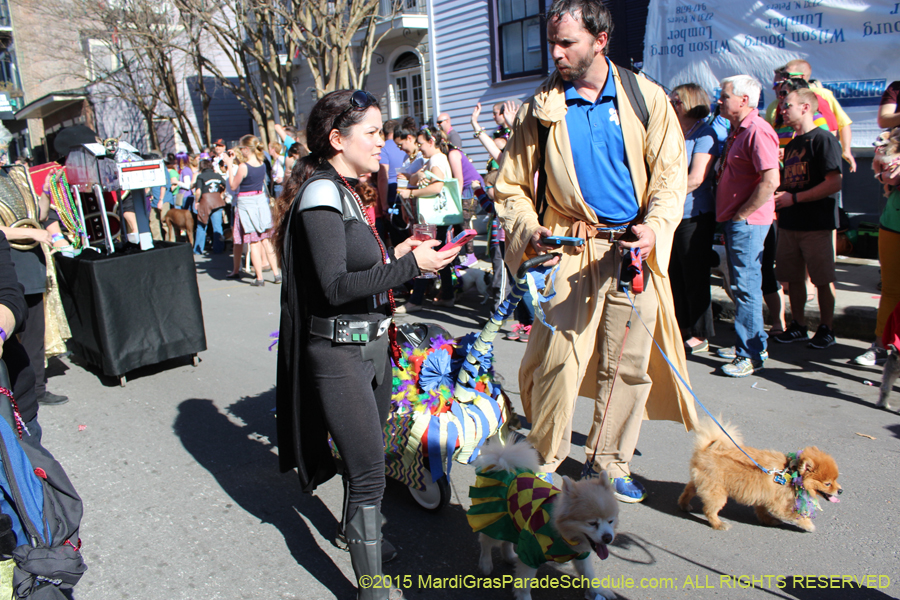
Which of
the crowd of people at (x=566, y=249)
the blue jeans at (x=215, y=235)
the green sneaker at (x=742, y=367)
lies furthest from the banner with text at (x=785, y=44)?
the blue jeans at (x=215, y=235)

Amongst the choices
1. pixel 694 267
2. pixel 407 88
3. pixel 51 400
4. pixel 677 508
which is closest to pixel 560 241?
pixel 677 508

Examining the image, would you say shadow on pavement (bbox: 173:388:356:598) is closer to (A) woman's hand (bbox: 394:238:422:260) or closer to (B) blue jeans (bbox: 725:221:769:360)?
(A) woman's hand (bbox: 394:238:422:260)

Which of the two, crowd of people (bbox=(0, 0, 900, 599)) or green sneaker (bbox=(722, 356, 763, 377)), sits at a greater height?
crowd of people (bbox=(0, 0, 900, 599))

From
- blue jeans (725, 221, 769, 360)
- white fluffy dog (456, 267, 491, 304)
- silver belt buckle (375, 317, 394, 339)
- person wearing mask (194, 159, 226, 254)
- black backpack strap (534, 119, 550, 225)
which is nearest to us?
silver belt buckle (375, 317, 394, 339)

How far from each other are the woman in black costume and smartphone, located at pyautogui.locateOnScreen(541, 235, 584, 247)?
2.39 ft

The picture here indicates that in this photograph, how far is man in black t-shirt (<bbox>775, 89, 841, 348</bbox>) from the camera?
4984mm

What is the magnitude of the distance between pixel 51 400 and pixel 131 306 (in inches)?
36.0

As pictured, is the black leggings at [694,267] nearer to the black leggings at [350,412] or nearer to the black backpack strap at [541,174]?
the black backpack strap at [541,174]

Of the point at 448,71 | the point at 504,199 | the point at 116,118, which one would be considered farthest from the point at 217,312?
the point at 116,118

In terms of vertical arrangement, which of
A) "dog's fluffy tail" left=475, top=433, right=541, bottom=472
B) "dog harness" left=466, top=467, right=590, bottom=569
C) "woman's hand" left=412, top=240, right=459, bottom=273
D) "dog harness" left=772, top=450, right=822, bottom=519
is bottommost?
"dog harness" left=772, top=450, right=822, bottom=519

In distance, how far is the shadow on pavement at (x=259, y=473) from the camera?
298cm

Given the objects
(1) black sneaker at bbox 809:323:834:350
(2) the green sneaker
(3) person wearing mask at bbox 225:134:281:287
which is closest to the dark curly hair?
(2) the green sneaker

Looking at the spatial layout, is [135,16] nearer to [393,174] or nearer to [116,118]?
[116,118]

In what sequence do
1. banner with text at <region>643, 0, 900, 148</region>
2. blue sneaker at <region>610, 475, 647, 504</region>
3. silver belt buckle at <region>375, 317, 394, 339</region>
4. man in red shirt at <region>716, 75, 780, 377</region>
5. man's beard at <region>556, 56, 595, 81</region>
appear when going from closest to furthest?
silver belt buckle at <region>375, 317, 394, 339</region>
man's beard at <region>556, 56, 595, 81</region>
blue sneaker at <region>610, 475, 647, 504</region>
man in red shirt at <region>716, 75, 780, 377</region>
banner with text at <region>643, 0, 900, 148</region>
